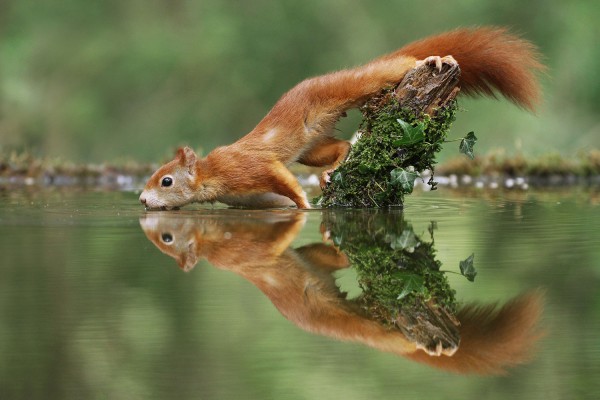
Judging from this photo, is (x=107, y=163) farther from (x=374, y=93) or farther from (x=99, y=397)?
(x=99, y=397)

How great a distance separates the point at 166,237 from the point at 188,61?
23.7 feet

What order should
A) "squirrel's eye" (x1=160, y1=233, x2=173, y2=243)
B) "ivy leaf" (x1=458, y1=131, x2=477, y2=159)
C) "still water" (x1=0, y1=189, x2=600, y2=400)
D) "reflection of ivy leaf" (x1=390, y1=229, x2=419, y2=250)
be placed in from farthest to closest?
"ivy leaf" (x1=458, y1=131, x2=477, y2=159) < "squirrel's eye" (x1=160, y1=233, x2=173, y2=243) < "reflection of ivy leaf" (x1=390, y1=229, x2=419, y2=250) < "still water" (x1=0, y1=189, x2=600, y2=400)

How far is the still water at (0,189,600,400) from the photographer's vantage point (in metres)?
1.69

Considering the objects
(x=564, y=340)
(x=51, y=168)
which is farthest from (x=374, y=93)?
(x=51, y=168)

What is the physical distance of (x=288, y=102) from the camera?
18.0 feet

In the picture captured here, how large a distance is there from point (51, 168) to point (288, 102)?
13.6 ft

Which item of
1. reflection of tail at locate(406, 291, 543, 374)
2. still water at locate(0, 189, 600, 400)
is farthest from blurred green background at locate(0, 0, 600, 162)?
reflection of tail at locate(406, 291, 543, 374)

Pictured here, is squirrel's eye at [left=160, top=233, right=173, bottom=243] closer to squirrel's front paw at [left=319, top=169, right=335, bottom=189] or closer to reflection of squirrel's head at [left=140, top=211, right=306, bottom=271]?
reflection of squirrel's head at [left=140, top=211, right=306, bottom=271]

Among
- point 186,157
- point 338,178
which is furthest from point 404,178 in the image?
point 186,157

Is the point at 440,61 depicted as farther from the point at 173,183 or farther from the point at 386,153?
the point at 173,183

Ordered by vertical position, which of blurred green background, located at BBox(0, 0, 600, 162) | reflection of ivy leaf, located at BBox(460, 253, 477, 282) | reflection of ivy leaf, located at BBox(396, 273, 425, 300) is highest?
blurred green background, located at BBox(0, 0, 600, 162)

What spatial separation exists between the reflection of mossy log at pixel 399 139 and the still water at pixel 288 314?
2.46 feet

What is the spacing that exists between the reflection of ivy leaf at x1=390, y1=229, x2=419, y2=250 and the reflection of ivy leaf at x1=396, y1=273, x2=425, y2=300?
0.69m

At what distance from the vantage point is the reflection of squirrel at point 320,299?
189 centimetres
